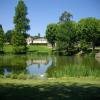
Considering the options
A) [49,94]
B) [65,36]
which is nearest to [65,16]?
[65,36]

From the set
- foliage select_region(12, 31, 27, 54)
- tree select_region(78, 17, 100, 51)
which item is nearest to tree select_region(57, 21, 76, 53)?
tree select_region(78, 17, 100, 51)

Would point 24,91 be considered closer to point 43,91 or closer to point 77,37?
point 43,91

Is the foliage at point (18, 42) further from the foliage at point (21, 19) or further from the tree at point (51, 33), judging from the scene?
the tree at point (51, 33)

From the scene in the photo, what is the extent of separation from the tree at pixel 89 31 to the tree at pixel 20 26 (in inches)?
681

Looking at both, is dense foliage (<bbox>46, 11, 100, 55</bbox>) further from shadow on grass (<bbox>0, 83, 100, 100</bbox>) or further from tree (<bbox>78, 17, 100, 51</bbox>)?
shadow on grass (<bbox>0, 83, 100, 100</bbox>)

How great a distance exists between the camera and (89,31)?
292 ft

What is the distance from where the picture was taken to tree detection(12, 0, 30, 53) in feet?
272

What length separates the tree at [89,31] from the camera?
88306 mm

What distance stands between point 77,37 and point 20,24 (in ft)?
61.7

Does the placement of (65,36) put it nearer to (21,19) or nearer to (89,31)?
(89,31)

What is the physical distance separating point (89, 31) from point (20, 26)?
2184cm

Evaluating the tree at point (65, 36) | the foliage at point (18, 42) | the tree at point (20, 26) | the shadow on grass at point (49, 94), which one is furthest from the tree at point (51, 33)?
the shadow on grass at point (49, 94)

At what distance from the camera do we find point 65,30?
275ft

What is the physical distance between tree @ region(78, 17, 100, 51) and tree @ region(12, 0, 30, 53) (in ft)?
56.8
